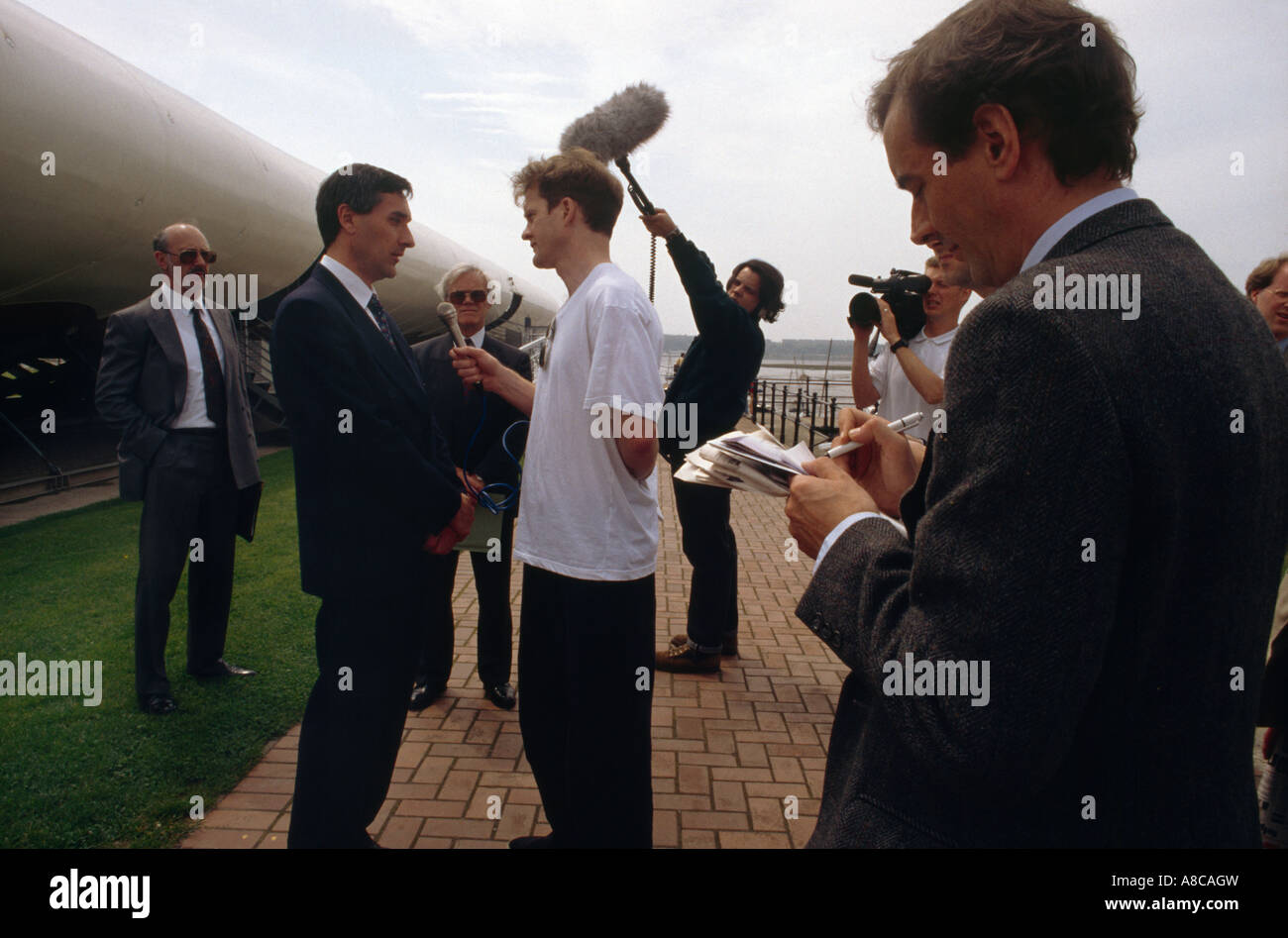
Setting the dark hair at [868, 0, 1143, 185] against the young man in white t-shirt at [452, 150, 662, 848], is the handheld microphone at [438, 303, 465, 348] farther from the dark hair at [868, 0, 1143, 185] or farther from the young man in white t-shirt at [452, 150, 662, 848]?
the dark hair at [868, 0, 1143, 185]

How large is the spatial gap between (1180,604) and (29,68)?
27.9ft

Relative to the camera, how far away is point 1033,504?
0.79 m

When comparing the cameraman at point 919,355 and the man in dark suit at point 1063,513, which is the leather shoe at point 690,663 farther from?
the man in dark suit at point 1063,513

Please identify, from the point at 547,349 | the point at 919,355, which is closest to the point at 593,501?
the point at 547,349

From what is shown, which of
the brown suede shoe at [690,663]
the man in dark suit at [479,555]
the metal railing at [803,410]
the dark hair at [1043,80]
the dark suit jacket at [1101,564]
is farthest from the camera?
the metal railing at [803,410]

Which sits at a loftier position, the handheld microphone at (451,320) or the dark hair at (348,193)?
the dark hair at (348,193)

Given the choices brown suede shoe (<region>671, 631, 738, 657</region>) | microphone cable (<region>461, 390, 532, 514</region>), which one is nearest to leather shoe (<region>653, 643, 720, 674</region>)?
brown suede shoe (<region>671, 631, 738, 657</region>)

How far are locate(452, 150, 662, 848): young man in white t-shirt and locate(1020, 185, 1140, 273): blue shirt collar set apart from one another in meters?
1.24

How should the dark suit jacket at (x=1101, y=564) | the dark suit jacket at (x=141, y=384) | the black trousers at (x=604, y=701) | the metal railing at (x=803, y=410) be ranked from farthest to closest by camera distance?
the metal railing at (x=803, y=410), the dark suit jacket at (x=141, y=384), the black trousers at (x=604, y=701), the dark suit jacket at (x=1101, y=564)

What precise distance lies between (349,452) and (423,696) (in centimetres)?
195

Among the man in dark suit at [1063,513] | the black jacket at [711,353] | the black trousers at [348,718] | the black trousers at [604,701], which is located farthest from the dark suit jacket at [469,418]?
the man in dark suit at [1063,513]

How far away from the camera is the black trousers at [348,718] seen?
2.28 m

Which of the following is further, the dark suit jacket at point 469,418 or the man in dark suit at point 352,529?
the dark suit jacket at point 469,418
